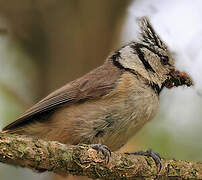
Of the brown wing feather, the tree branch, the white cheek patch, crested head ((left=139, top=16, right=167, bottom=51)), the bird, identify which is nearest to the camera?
the tree branch

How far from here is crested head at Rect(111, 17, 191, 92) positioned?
452 centimetres

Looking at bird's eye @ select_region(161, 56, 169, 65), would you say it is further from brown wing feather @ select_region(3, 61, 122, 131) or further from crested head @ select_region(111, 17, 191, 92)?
brown wing feather @ select_region(3, 61, 122, 131)

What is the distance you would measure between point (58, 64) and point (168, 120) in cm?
158

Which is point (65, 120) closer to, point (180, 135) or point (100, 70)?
point (100, 70)

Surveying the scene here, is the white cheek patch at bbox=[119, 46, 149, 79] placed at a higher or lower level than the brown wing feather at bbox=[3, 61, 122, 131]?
higher

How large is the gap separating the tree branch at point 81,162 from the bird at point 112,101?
0.34m

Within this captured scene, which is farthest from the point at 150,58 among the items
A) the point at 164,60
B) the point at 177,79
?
the point at 177,79

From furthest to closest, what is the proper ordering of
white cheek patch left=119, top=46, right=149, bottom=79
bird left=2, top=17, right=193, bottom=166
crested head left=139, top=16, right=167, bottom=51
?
1. crested head left=139, top=16, right=167, bottom=51
2. white cheek patch left=119, top=46, right=149, bottom=79
3. bird left=2, top=17, right=193, bottom=166

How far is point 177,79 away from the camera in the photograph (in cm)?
459

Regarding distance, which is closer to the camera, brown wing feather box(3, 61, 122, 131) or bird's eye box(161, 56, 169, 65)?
brown wing feather box(3, 61, 122, 131)

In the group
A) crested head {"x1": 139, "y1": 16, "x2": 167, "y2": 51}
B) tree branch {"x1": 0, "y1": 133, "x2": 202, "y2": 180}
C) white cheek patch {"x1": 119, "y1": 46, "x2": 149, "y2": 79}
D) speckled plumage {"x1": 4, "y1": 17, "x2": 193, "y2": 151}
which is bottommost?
tree branch {"x1": 0, "y1": 133, "x2": 202, "y2": 180}

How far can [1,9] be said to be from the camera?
5.71 meters

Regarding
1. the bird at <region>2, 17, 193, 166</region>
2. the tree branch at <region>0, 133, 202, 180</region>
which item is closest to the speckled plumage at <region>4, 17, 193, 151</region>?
the bird at <region>2, 17, 193, 166</region>

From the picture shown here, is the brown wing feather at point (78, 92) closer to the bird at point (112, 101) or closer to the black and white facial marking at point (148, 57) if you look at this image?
the bird at point (112, 101)
